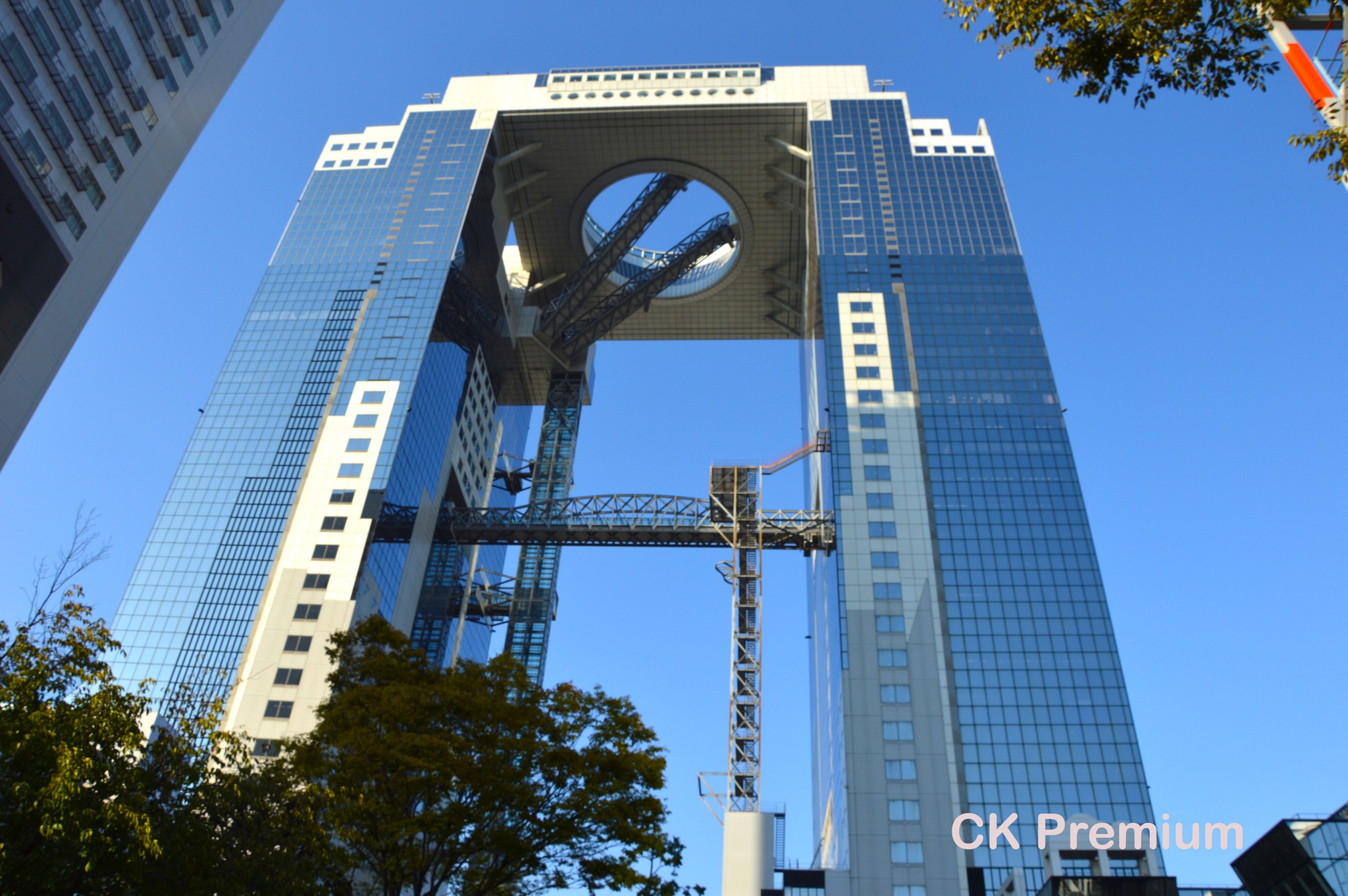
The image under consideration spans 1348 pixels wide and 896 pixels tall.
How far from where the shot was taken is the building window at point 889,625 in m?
63.8

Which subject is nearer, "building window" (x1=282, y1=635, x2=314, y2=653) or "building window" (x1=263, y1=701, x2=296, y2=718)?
"building window" (x1=263, y1=701, x2=296, y2=718)

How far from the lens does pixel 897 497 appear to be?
6938 centimetres

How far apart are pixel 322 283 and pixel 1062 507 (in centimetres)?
6241

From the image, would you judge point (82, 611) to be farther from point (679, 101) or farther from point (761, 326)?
point (761, 326)

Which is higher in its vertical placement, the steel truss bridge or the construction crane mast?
the steel truss bridge

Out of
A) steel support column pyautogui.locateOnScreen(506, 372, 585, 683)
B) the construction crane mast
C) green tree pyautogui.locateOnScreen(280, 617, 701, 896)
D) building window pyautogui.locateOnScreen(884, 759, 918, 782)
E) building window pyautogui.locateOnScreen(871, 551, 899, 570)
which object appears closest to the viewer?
the construction crane mast

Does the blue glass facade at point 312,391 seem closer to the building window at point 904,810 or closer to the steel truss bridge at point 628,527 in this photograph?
the steel truss bridge at point 628,527

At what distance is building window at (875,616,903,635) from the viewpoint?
63.8m

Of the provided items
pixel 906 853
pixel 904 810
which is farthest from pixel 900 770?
pixel 906 853

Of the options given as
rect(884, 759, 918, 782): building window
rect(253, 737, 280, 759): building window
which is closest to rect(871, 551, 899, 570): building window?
rect(884, 759, 918, 782): building window

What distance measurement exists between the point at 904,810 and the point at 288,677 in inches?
1540

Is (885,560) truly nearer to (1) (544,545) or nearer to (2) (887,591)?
(2) (887,591)

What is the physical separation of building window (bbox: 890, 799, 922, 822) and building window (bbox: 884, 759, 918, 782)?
1.31 meters

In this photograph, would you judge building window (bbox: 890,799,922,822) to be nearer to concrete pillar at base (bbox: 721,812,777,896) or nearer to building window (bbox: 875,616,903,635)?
concrete pillar at base (bbox: 721,812,777,896)
